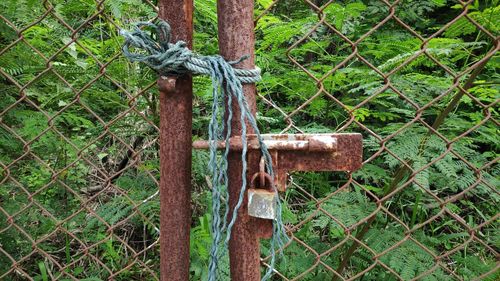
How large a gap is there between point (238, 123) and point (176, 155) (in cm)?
19

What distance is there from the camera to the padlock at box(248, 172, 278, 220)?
89 centimetres

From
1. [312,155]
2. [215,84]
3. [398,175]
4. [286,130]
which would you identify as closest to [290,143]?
[312,155]

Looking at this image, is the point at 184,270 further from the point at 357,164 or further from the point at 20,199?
the point at 20,199

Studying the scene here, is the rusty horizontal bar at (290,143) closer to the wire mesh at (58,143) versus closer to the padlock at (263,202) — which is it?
the padlock at (263,202)

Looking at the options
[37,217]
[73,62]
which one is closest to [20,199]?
[37,217]

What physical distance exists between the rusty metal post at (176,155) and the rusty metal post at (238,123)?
0.32ft

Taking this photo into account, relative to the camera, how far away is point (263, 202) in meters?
0.90

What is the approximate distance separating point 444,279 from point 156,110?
1.36 m

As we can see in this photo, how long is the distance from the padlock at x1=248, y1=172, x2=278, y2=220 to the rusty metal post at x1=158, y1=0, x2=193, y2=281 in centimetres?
23

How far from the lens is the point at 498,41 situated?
1128mm

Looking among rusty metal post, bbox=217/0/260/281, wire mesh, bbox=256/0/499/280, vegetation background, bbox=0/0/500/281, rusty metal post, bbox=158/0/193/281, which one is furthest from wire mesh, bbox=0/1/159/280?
wire mesh, bbox=256/0/499/280

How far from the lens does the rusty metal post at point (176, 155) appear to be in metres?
0.99

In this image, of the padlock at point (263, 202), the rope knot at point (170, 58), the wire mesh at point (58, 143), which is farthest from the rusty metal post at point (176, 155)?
the wire mesh at point (58, 143)

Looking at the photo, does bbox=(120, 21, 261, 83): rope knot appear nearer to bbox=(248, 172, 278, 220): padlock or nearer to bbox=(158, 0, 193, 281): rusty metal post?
bbox=(158, 0, 193, 281): rusty metal post
